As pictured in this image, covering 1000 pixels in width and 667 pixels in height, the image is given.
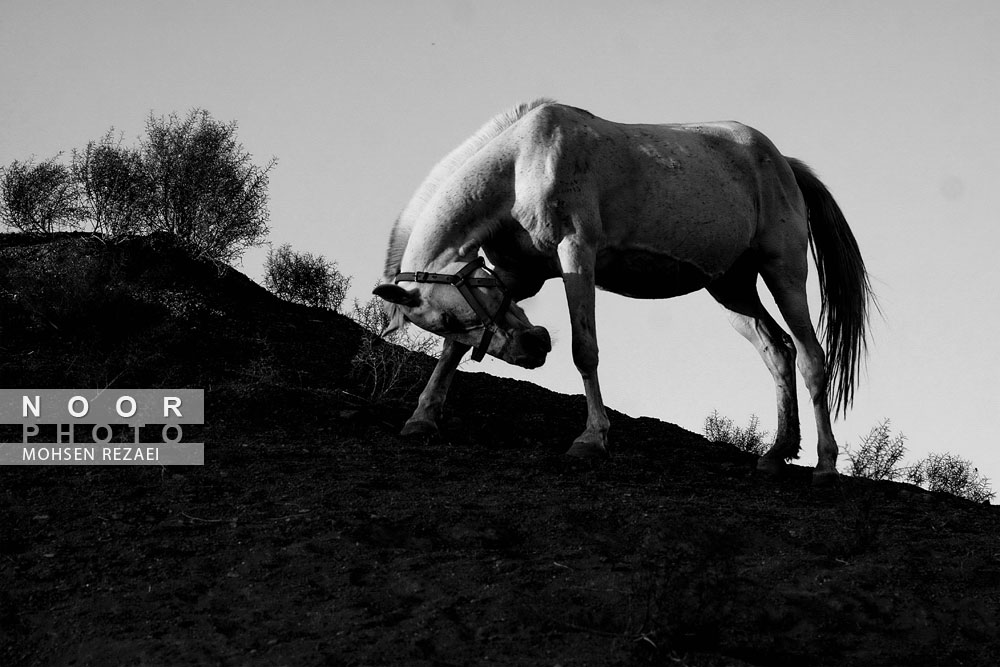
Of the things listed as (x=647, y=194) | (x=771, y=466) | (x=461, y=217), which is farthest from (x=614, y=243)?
(x=771, y=466)

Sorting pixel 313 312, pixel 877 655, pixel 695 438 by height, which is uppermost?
pixel 313 312

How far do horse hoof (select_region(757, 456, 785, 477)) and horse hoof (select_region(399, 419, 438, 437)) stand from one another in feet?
8.24

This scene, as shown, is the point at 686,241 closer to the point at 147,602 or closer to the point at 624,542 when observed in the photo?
the point at 624,542

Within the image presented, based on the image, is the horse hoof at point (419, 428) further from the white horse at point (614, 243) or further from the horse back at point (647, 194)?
the horse back at point (647, 194)

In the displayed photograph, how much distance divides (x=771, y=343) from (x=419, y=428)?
3.05 m

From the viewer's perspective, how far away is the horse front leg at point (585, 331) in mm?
8453

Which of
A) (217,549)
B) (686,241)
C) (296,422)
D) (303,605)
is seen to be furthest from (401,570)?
(686,241)

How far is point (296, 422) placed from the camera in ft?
30.3

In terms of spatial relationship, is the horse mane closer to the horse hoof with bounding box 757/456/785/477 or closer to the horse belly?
the horse belly

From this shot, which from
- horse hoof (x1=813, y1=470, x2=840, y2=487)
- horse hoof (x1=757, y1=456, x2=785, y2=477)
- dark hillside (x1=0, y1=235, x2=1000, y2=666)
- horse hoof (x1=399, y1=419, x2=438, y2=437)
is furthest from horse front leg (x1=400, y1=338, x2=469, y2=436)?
horse hoof (x1=813, y1=470, x2=840, y2=487)

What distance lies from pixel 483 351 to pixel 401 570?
2341 millimetres

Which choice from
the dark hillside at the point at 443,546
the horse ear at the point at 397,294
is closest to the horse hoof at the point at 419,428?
the dark hillside at the point at 443,546

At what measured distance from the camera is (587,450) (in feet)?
28.1

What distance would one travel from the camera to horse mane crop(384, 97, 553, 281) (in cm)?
891
